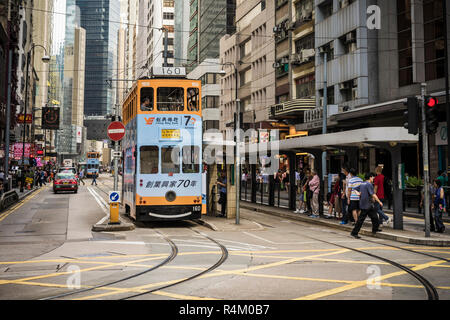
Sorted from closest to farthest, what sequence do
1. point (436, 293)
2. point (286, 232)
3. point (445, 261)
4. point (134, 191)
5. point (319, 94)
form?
point (436, 293)
point (445, 261)
point (286, 232)
point (134, 191)
point (319, 94)

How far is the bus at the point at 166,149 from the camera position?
51.7 feet

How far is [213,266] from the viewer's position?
29.6 ft

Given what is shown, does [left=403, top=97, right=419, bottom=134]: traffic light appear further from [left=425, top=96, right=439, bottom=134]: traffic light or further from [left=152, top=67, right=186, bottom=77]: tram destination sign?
[left=152, top=67, right=186, bottom=77]: tram destination sign

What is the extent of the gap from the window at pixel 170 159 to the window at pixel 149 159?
0.23 meters

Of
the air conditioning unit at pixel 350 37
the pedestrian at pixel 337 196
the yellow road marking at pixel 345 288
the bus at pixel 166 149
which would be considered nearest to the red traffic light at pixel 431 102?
the pedestrian at pixel 337 196

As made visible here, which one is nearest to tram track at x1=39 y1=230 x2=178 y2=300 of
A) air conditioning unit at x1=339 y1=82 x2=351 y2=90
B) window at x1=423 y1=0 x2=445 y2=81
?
window at x1=423 y1=0 x2=445 y2=81

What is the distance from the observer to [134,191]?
16.1 metres

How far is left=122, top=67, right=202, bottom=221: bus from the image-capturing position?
15.8 metres

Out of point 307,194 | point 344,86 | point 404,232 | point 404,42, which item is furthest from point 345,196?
point 344,86

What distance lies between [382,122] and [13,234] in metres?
22.9

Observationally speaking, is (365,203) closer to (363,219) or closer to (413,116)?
(363,219)

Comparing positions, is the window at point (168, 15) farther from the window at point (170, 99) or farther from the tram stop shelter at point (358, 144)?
the window at point (170, 99)
